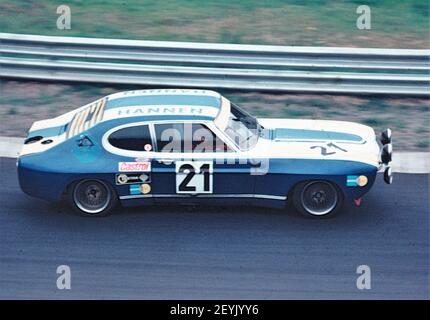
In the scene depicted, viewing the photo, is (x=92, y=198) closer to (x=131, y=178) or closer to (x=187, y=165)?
(x=131, y=178)

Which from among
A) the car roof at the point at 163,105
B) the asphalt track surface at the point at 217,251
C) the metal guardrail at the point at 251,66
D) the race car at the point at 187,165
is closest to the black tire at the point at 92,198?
the race car at the point at 187,165

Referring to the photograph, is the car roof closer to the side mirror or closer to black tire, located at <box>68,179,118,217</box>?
the side mirror

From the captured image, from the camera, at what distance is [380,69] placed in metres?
13.3

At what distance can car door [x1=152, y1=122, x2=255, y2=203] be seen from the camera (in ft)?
32.1

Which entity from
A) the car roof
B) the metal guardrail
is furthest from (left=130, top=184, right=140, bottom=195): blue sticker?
the metal guardrail

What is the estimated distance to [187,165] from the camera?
979 cm

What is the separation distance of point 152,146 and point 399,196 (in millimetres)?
3000

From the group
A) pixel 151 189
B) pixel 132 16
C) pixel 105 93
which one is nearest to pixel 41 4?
pixel 132 16

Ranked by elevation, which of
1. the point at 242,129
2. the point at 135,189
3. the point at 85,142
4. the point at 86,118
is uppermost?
the point at 86,118

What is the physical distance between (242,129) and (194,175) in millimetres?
836

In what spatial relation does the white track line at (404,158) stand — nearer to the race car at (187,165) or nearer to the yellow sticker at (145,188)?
the race car at (187,165)

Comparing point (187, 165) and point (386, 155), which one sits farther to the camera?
point (386, 155)

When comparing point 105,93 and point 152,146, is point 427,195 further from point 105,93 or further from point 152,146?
point 105,93

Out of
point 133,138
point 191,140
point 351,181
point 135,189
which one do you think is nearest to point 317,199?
point 351,181
